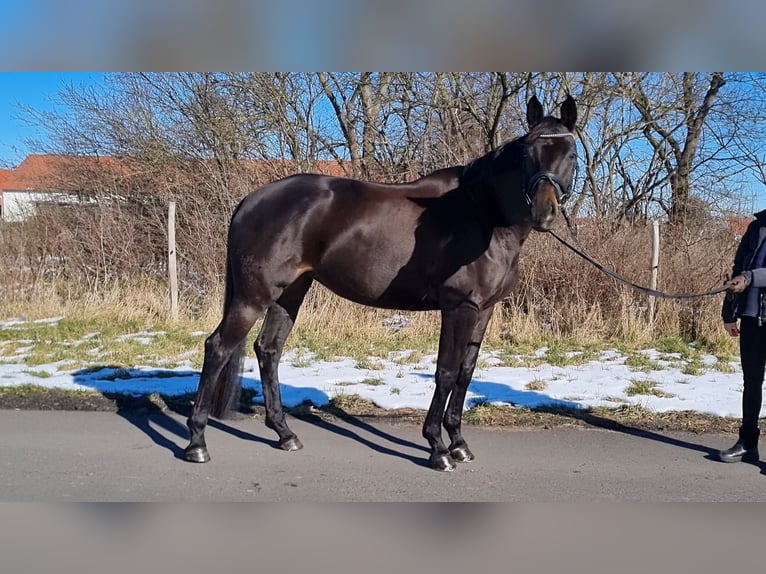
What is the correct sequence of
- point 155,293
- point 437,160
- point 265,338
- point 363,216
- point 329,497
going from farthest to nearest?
1. point 437,160
2. point 155,293
3. point 265,338
4. point 363,216
5. point 329,497

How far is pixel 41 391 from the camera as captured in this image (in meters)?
5.55

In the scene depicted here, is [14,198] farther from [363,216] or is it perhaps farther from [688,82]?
[688,82]

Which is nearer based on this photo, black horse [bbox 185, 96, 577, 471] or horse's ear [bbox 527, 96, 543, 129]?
horse's ear [bbox 527, 96, 543, 129]

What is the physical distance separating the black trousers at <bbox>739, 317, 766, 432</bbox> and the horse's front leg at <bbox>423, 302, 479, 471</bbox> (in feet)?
5.93

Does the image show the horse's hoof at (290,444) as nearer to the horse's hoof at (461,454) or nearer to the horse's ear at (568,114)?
the horse's hoof at (461,454)

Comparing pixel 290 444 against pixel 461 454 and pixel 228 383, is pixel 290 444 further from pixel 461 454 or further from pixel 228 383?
pixel 461 454

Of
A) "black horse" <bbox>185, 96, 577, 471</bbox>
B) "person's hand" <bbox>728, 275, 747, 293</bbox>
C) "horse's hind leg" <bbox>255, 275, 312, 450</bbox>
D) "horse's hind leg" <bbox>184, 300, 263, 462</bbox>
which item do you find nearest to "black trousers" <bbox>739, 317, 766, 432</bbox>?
"person's hand" <bbox>728, 275, 747, 293</bbox>

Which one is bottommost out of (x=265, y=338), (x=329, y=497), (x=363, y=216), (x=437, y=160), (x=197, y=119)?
(x=329, y=497)

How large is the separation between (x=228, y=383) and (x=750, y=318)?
3720 millimetres

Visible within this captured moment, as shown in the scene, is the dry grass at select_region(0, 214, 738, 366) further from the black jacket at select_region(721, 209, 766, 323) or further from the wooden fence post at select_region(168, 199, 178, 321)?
the black jacket at select_region(721, 209, 766, 323)

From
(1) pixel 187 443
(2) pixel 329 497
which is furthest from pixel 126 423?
(2) pixel 329 497

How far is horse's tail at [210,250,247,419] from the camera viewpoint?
4.53 meters

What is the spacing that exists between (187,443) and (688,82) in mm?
12109

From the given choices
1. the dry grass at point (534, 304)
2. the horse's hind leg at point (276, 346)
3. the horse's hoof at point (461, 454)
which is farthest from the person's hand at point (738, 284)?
the dry grass at point (534, 304)
